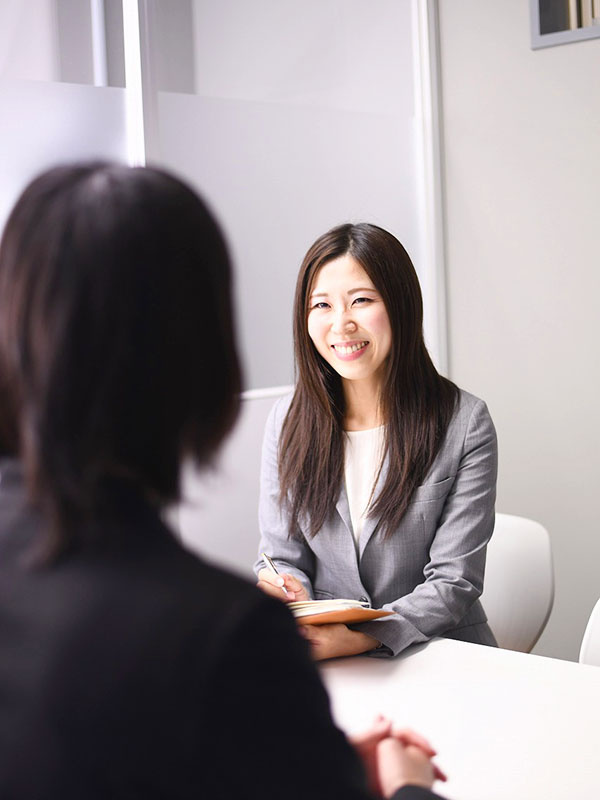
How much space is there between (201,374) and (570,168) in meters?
2.60

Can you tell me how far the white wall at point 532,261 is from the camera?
9.59 ft

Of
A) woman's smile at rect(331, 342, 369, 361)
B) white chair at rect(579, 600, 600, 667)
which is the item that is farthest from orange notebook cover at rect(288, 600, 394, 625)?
woman's smile at rect(331, 342, 369, 361)

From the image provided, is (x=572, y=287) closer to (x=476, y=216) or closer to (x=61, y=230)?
(x=476, y=216)

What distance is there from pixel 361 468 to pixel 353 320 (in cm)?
31

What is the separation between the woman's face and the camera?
1.94 m

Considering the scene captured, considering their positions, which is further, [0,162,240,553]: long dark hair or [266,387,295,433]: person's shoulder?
[266,387,295,433]: person's shoulder

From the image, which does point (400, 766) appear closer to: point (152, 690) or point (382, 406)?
point (152, 690)

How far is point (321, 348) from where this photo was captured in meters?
2.00

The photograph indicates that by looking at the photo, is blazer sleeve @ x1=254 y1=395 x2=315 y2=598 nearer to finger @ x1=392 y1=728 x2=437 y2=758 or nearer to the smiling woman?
the smiling woman

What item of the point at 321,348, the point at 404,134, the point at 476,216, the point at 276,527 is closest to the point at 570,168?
the point at 476,216

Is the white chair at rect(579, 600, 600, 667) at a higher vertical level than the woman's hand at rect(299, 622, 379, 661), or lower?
lower

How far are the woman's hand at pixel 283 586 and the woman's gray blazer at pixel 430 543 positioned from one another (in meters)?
0.12

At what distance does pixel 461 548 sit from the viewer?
1.76 meters

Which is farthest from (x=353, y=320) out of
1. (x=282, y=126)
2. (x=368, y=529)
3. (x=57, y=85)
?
(x=282, y=126)
